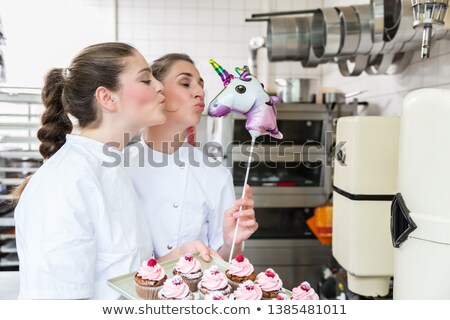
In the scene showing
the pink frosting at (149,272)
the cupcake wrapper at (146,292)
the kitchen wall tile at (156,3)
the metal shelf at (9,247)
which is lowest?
the metal shelf at (9,247)

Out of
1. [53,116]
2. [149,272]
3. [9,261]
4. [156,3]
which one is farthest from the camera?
[156,3]

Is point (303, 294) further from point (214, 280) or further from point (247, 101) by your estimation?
point (247, 101)

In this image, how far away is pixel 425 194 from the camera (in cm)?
97

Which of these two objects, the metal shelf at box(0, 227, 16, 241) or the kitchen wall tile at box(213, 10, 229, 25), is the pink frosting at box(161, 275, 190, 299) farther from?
the kitchen wall tile at box(213, 10, 229, 25)

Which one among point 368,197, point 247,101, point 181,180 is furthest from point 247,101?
point 368,197

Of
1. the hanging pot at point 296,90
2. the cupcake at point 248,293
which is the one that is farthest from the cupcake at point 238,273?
Answer: the hanging pot at point 296,90

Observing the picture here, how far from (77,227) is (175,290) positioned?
30 cm

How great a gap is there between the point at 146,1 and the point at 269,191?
211cm

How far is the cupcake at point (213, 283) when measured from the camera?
102cm

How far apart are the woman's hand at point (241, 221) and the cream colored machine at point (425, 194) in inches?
16.3

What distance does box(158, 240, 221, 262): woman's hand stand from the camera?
3.95 feet

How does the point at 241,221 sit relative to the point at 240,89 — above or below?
below

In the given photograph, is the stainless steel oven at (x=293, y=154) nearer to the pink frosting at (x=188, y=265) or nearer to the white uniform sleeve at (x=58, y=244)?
the pink frosting at (x=188, y=265)

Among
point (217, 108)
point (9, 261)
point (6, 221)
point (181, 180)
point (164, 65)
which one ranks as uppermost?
point (164, 65)
